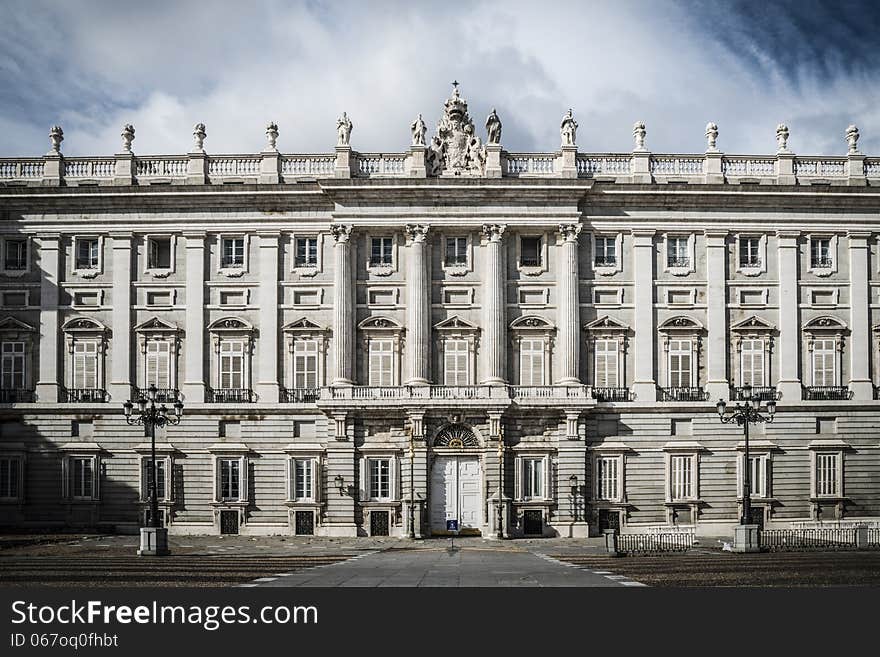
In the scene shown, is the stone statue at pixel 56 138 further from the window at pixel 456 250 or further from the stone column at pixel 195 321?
the window at pixel 456 250

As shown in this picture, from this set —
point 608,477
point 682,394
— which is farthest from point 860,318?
point 608,477

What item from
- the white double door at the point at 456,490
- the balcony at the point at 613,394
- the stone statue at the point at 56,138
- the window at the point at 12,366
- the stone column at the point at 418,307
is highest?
the stone statue at the point at 56,138

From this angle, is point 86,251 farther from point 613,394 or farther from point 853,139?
point 853,139

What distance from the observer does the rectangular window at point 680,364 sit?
5384 cm

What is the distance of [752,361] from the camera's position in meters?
54.1

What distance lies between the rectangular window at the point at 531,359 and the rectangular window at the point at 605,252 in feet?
17.6

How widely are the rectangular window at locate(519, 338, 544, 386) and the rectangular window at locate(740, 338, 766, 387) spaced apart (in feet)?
35.2

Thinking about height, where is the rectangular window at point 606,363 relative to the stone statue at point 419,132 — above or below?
below

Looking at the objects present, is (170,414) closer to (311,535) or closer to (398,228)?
(311,535)

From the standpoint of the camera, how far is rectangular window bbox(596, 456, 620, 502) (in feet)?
173

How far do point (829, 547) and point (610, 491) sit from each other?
1448cm

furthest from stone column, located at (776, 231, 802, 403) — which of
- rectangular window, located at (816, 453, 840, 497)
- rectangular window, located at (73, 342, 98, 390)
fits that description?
rectangular window, located at (73, 342, 98, 390)

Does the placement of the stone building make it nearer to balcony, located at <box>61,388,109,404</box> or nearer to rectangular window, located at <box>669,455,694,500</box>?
rectangular window, located at <box>669,455,694,500</box>

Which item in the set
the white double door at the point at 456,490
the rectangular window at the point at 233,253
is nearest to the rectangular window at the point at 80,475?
the rectangular window at the point at 233,253
